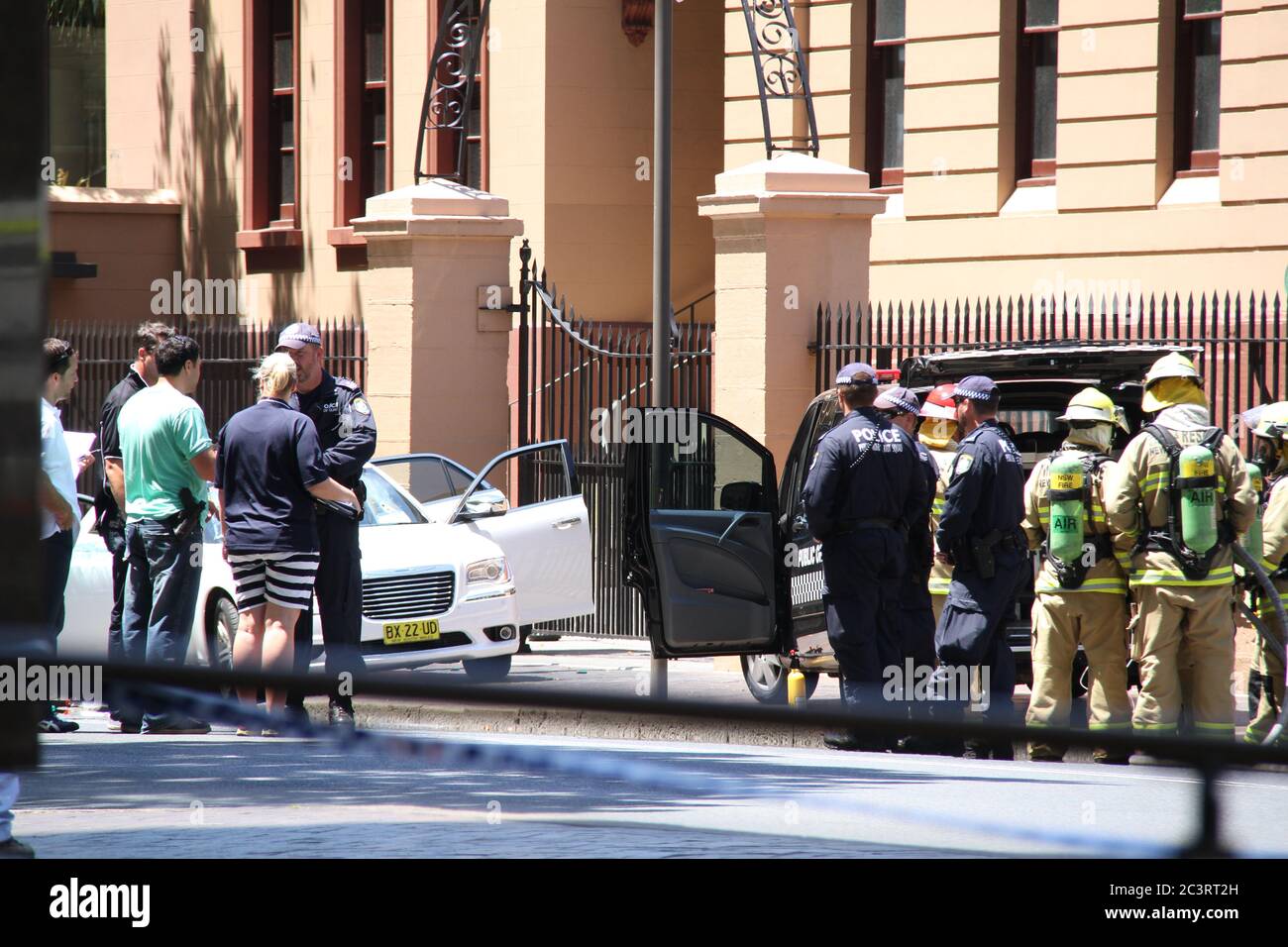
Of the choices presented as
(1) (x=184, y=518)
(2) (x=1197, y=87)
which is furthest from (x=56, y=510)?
(2) (x=1197, y=87)

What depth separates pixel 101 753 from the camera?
336 inches

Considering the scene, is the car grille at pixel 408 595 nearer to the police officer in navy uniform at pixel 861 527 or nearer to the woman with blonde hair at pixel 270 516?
the woman with blonde hair at pixel 270 516

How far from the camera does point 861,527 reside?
9492 millimetres

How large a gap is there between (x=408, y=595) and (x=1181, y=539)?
4.70m

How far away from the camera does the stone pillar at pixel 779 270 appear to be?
1321 cm

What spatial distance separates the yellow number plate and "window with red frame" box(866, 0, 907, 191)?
939cm

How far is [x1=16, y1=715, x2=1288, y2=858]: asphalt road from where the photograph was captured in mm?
5922

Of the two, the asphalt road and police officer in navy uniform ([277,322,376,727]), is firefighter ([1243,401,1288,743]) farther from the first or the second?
police officer in navy uniform ([277,322,376,727])

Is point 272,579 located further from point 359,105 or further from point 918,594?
point 359,105

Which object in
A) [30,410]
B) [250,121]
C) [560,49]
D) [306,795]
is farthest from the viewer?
[250,121]

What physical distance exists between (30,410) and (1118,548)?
24.5 ft

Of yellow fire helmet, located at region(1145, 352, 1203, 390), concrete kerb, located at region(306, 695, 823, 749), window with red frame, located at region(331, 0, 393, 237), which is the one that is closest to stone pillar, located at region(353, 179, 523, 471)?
concrete kerb, located at region(306, 695, 823, 749)
